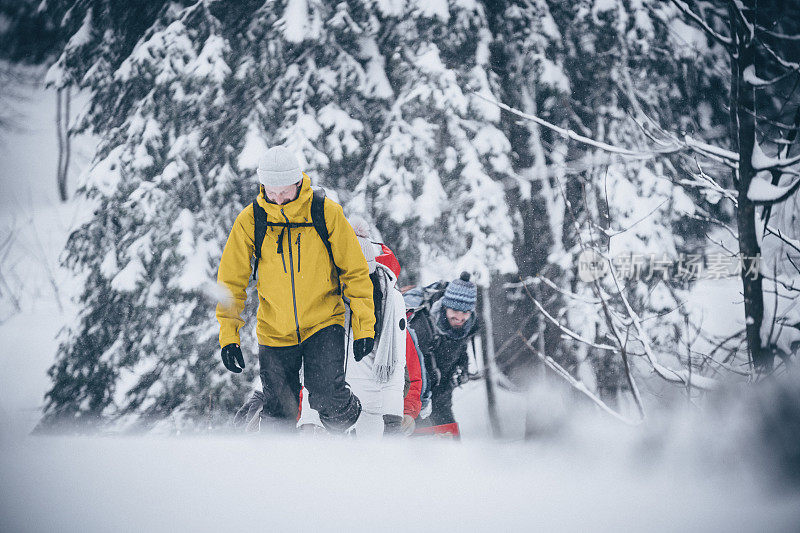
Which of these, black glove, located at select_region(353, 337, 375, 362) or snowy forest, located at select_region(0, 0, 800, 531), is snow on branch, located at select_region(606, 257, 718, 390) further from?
snowy forest, located at select_region(0, 0, 800, 531)

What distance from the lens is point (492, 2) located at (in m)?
6.98

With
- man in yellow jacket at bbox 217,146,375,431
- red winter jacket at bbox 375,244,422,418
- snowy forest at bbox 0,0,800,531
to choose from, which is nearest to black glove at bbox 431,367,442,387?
red winter jacket at bbox 375,244,422,418

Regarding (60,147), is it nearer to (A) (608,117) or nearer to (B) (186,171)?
(B) (186,171)

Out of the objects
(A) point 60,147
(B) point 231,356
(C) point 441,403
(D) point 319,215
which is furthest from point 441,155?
(A) point 60,147

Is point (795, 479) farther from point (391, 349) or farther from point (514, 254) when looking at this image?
point (514, 254)

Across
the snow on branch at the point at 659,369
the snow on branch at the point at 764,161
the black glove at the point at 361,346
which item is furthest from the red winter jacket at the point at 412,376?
the snow on branch at the point at 764,161

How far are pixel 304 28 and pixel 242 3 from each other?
1370 millimetres

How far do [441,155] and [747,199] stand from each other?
165 inches

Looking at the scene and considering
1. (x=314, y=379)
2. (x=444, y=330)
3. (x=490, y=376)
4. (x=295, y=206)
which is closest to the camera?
(x=295, y=206)

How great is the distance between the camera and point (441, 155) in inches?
254

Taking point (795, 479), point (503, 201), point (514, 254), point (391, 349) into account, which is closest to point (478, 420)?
point (514, 254)

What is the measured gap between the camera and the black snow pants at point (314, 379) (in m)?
2.91

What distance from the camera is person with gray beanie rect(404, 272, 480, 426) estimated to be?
3783 millimetres

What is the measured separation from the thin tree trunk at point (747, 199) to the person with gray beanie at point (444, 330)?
169 centimetres
